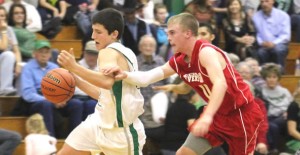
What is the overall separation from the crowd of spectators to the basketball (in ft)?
8.83

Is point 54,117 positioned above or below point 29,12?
below

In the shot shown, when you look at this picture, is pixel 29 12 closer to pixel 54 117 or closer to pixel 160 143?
pixel 54 117

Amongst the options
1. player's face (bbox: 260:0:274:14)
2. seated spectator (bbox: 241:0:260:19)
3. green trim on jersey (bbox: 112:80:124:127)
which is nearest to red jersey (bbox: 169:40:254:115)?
green trim on jersey (bbox: 112:80:124:127)

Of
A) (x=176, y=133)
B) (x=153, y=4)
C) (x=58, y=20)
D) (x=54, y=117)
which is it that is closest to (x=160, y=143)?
(x=176, y=133)

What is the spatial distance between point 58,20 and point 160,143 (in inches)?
103

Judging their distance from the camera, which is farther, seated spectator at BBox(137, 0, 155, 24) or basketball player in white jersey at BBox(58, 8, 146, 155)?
seated spectator at BBox(137, 0, 155, 24)

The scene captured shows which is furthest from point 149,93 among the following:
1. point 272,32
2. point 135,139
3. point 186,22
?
point 186,22

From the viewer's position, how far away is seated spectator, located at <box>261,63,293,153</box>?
1024 centimetres

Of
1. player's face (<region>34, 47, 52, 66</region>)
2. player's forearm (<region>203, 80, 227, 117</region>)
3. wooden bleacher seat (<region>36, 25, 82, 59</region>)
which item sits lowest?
wooden bleacher seat (<region>36, 25, 82, 59</region>)

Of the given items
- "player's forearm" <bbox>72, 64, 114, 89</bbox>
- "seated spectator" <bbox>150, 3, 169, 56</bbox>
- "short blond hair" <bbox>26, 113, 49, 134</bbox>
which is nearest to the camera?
"player's forearm" <bbox>72, 64, 114, 89</bbox>

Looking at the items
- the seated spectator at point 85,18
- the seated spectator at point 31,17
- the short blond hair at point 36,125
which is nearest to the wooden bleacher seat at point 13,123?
the short blond hair at point 36,125

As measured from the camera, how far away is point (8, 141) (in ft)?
28.6

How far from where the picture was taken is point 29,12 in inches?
426

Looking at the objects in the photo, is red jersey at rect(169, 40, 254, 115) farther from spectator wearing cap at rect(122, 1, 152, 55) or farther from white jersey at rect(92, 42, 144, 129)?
spectator wearing cap at rect(122, 1, 152, 55)
